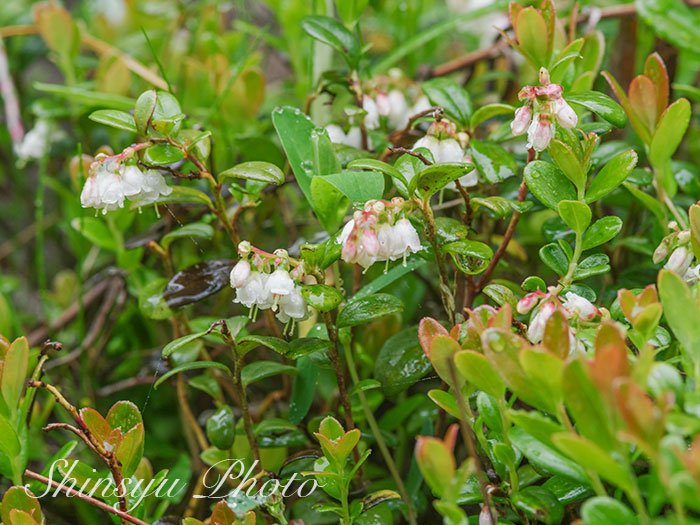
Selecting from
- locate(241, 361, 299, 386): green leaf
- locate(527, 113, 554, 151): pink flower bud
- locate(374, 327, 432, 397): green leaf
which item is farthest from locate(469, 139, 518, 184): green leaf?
locate(241, 361, 299, 386): green leaf

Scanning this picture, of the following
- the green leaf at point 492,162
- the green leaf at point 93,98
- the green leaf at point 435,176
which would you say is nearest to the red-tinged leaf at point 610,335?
the green leaf at point 435,176

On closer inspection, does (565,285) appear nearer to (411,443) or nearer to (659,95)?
(659,95)

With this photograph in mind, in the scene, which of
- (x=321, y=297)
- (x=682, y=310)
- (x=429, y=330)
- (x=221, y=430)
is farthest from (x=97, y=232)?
(x=682, y=310)

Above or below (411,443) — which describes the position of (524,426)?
above

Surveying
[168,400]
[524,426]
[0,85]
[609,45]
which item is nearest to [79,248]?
[168,400]

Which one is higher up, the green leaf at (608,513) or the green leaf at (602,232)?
the green leaf at (602,232)

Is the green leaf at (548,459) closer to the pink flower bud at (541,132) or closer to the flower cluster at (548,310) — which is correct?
the flower cluster at (548,310)
